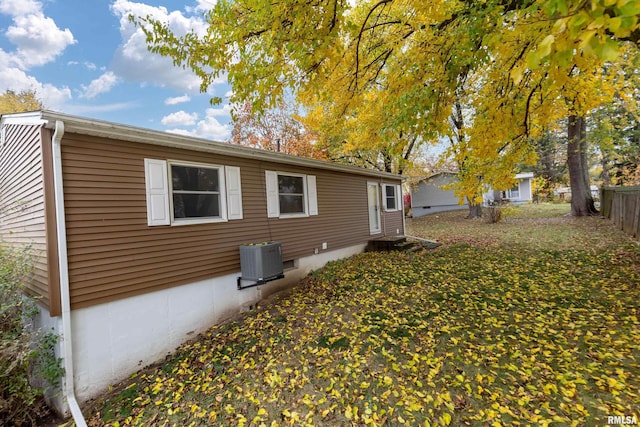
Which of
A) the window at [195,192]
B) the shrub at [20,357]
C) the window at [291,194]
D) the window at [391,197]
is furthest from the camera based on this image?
the window at [391,197]

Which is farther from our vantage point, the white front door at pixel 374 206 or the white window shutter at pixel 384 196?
the white window shutter at pixel 384 196

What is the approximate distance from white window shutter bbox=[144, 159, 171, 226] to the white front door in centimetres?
684

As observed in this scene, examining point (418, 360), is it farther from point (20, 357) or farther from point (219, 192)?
point (20, 357)

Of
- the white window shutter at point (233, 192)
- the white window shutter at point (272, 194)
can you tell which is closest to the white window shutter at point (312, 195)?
the white window shutter at point (272, 194)

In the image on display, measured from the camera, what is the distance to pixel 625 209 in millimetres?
8539

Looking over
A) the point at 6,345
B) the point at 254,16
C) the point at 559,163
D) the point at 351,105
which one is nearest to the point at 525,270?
the point at 351,105

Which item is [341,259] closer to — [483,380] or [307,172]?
[307,172]

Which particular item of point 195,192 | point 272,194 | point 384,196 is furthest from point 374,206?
point 195,192

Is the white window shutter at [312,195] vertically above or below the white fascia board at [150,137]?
below

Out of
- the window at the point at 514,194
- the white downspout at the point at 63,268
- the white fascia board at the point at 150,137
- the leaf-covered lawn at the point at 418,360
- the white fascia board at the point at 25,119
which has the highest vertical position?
the white fascia board at the point at 25,119

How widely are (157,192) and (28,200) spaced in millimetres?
1679

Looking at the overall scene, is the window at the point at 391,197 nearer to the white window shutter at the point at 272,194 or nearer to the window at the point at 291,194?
the window at the point at 291,194

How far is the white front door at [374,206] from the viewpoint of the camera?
392 inches

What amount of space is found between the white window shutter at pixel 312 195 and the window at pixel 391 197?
388 cm
